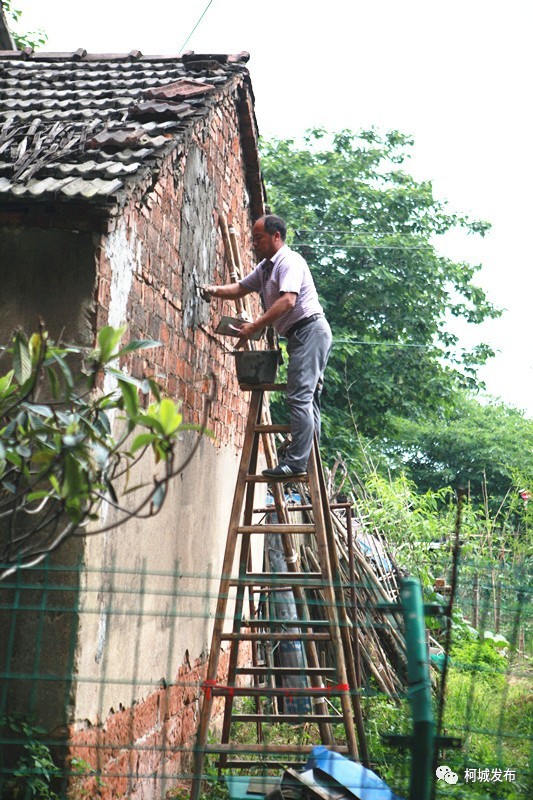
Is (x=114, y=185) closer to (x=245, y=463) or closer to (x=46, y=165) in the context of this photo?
(x=46, y=165)

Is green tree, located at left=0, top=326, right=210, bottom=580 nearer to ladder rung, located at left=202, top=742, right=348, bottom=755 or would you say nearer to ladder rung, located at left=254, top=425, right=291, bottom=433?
ladder rung, located at left=202, top=742, right=348, bottom=755

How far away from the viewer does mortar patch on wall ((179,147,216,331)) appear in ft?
19.2

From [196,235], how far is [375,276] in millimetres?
16090

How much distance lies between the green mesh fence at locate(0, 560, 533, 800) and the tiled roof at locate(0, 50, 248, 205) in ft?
5.88

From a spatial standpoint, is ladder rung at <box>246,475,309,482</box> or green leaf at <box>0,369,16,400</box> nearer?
green leaf at <box>0,369,16,400</box>

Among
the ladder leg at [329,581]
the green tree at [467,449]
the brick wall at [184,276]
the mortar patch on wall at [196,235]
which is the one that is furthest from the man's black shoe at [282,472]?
the green tree at [467,449]

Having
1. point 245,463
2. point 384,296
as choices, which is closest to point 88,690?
point 245,463

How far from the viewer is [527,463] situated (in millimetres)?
33750

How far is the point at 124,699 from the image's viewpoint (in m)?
4.57

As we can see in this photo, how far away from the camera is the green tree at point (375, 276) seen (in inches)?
837

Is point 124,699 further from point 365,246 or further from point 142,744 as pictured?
point 365,246

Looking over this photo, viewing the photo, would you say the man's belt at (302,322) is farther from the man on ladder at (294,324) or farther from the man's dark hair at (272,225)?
the man's dark hair at (272,225)

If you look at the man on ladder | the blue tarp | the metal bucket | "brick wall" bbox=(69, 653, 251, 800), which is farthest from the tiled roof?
the blue tarp

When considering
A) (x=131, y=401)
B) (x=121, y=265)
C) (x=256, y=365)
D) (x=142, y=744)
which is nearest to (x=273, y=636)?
(x=142, y=744)
